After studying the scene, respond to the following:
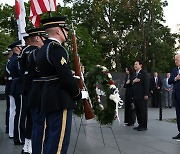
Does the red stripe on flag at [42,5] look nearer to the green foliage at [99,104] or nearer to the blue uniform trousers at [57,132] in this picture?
the green foliage at [99,104]

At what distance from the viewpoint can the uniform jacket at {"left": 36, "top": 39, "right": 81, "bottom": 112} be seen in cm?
376

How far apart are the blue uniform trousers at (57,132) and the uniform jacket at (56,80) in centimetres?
10

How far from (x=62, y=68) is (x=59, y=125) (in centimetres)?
67

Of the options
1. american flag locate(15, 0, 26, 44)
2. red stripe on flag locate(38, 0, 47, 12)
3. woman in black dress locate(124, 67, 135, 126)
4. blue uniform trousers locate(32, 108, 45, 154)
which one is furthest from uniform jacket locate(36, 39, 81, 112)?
woman in black dress locate(124, 67, 135, 126)

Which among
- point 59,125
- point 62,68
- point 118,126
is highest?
point 62,68

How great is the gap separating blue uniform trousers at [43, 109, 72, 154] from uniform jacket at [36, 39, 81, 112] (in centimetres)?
10

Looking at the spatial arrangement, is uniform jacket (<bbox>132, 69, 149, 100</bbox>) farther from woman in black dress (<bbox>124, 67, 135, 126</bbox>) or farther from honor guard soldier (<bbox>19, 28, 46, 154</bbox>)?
honor guard soldier (<bbox>19, 28, 46, 154</bbox>)

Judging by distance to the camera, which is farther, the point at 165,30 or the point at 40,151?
the point at 165,30

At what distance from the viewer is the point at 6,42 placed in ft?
76.5

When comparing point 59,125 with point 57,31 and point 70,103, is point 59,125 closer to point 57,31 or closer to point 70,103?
point 70,103

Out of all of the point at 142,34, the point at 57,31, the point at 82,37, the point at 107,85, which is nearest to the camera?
the point at 57,31

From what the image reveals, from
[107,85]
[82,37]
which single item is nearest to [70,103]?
[107,85]

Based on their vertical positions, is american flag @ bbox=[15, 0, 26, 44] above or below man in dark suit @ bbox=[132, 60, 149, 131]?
above

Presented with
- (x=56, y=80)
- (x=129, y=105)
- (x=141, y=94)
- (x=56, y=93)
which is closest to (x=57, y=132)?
(x=56, y=93)
